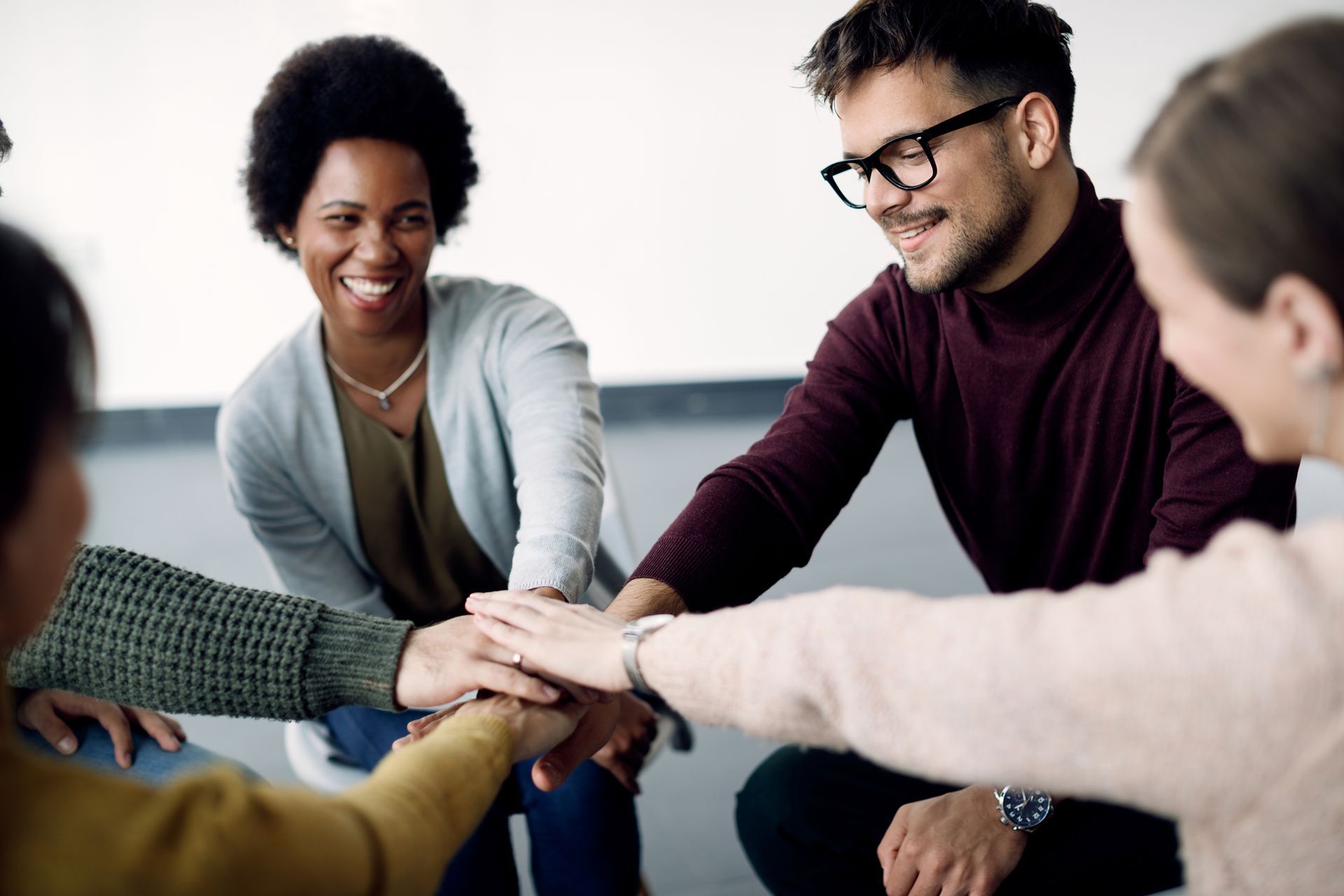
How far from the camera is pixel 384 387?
78.7 inches

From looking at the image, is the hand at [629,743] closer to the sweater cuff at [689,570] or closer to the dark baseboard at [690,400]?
the sweater cuff at [689,570]

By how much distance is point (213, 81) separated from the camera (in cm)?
429

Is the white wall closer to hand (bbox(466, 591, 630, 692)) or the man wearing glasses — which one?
the man wearing glasses

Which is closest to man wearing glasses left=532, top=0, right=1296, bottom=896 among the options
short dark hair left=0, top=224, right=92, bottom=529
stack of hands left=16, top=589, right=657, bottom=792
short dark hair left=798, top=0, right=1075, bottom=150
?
short dark hair left=798, top=0, right=1075, bottom=150

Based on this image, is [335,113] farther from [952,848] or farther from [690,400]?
[690,400]

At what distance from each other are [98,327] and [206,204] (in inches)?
159

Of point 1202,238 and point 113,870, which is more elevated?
point 1202,238

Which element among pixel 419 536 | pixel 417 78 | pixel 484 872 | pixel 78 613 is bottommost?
pixel 484 872

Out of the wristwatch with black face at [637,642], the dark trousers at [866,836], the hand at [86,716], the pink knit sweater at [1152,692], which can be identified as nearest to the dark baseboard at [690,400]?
the dark trousers at [866,836]

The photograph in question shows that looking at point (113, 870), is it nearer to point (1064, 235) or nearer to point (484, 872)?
point (484, 872)

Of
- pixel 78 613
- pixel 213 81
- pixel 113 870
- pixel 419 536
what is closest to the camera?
pixel 113 870

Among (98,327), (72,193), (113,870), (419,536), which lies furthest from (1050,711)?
(72,193)

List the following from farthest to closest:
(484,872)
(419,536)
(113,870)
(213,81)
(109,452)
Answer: (109,452) < (213,81) < (419,536) < (484,872) < (113,870)

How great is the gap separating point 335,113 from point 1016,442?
4.21 ft
